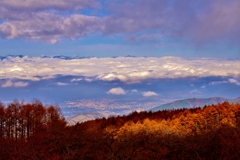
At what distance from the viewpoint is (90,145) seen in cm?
3788

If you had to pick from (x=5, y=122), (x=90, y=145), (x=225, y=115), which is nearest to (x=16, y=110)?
(x=5, y=122)

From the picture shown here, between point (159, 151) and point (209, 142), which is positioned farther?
point (159, 151)

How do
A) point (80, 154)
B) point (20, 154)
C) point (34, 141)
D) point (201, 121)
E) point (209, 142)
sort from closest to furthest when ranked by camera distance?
point (80, 154) < point (20, 154) < point (209, 142) < point (34, 141) < point (201, 121)

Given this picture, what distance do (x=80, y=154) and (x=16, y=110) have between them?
299 feet

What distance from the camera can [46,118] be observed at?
122750 millimetres

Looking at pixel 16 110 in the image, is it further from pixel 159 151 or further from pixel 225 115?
pixel 159 151

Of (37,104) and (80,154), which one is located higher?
(37,104)

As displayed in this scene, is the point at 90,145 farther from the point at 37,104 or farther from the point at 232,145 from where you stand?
the point at 37,104

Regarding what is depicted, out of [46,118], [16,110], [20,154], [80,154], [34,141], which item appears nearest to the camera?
[80,154]

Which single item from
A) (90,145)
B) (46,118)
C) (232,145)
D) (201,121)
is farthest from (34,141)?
(46,118)

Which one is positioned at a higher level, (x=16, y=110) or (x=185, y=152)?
(x=16, y=110)

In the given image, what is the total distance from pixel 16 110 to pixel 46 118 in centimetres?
1229

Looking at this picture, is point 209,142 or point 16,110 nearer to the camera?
point 209,142

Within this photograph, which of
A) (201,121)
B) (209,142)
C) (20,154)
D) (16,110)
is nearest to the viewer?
(20,154)
